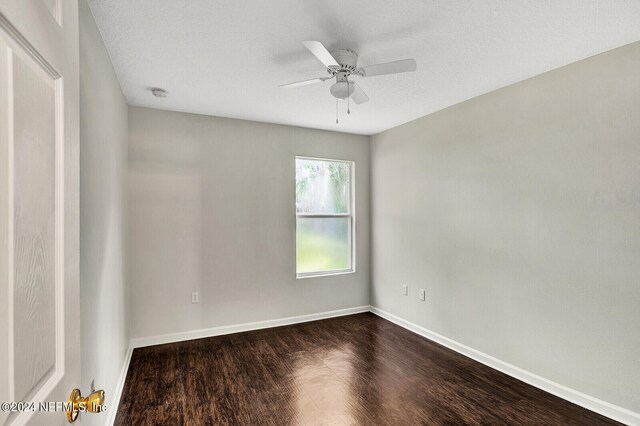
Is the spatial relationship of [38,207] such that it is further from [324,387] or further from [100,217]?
[324,387]

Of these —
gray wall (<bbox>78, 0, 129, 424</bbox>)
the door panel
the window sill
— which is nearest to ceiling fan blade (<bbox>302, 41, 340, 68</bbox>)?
gray wall (<bbox>78, 0, 129, 424</bbox>)

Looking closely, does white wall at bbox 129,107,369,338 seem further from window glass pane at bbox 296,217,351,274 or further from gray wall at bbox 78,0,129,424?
gray wall at bbox 78,0,129,424

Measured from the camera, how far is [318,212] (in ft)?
14.8

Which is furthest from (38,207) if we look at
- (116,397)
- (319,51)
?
(116,397)

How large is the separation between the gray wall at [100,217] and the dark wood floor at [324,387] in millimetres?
441

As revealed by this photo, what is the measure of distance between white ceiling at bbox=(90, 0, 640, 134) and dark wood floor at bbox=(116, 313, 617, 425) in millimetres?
2508

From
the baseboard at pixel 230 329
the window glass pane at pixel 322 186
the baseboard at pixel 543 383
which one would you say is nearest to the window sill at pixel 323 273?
the baseboard at pixel 230 329

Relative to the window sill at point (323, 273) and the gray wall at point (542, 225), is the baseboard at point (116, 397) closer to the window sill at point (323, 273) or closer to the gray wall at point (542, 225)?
the window sill at point (323, 273)

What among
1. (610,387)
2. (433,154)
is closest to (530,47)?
(433,154)

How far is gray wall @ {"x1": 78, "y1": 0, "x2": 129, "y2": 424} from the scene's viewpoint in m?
1.63

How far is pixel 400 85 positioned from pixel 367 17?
1.08 metres

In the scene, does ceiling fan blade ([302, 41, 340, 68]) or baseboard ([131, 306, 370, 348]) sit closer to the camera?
ceiling fan blade ([302, 41, 340, 68])

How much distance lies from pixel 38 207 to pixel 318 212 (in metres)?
3.87

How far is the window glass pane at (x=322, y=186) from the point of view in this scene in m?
4.38
